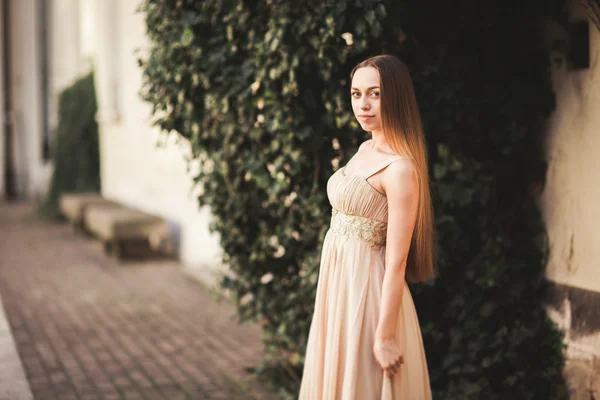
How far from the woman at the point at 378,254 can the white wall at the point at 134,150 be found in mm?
5286

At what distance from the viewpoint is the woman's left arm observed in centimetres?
246

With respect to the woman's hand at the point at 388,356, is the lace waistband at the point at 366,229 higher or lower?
higher

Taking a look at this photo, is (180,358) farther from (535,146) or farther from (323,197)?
(535,146)

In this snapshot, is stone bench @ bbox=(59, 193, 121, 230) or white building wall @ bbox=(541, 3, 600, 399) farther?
stone bench @ bbox=(59, 193, 121, 230)

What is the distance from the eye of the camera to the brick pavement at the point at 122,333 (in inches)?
185

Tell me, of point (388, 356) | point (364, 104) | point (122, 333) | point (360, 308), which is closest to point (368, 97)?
point (364, 104)

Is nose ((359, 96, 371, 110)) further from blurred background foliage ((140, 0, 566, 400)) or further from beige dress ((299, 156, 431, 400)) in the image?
blurred background foliage ((140, 0, 566, 400))

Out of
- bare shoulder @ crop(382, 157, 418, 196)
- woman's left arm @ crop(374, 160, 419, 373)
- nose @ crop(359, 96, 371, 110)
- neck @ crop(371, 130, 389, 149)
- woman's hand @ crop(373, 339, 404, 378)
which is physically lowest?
woman's hand @ crop(373, 339, 404, 378)

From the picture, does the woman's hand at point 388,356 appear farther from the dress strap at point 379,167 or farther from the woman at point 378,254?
the dress strap at point 379,167

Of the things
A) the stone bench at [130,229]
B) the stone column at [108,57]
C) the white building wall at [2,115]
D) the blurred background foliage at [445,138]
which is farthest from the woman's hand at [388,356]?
the white building wall at [2,115]

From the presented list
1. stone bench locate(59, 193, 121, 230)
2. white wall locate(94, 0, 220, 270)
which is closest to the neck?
white wall locate(94, 0, 220, 270)

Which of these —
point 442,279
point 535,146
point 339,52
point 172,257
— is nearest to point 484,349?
point 442,279

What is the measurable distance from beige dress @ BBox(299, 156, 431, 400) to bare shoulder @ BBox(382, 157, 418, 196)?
37 millimetres

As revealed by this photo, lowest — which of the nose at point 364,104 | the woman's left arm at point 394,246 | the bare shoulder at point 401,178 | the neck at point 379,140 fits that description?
the woman's left arm at point 394,246
